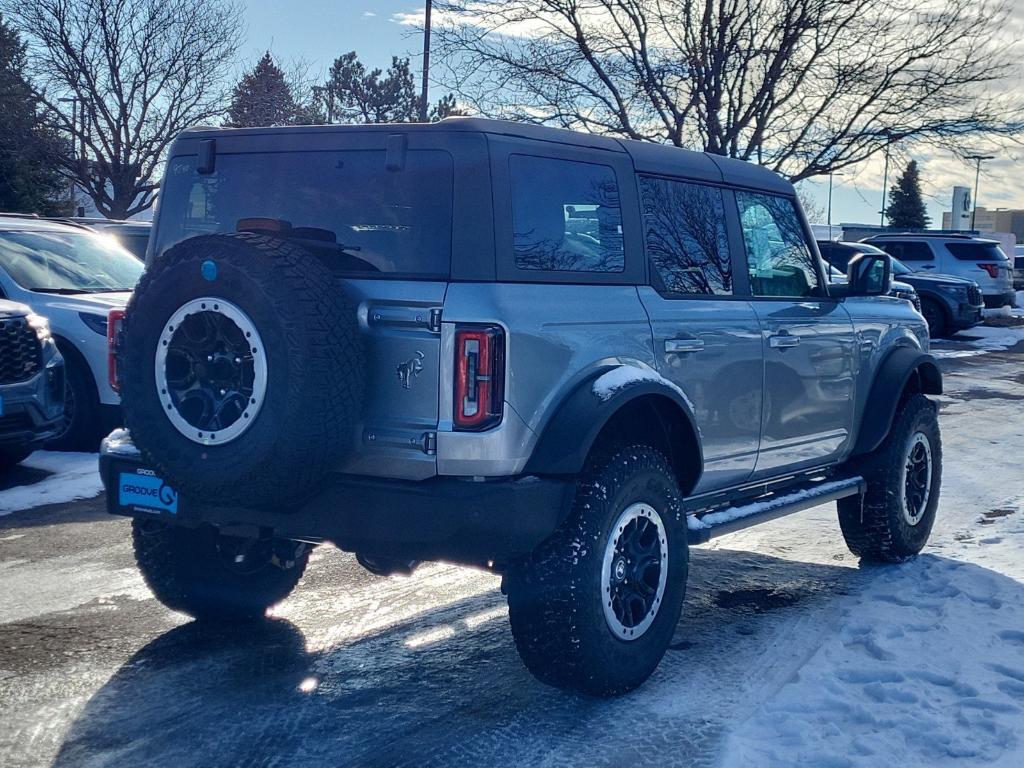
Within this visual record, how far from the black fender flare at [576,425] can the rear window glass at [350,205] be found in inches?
24.2

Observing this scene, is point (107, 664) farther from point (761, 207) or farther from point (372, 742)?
point (761, 207)

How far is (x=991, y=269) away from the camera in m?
25.9

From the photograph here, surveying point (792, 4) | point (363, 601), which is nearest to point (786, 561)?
point (363, 601)

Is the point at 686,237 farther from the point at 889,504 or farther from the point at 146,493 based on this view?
the point at 146,493

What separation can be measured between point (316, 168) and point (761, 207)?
229cm

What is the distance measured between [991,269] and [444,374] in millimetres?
24684

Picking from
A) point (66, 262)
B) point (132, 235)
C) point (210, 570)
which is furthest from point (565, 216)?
point (132, 235)

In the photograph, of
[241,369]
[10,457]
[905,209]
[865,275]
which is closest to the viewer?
[241,369]

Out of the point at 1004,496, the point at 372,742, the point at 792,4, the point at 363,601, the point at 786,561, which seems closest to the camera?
the point at 372,742

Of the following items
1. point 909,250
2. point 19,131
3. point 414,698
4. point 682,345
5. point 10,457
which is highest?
point 19,131

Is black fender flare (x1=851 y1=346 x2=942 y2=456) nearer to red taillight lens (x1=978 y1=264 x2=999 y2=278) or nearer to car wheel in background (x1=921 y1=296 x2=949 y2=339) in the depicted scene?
car wheel in background (x1=921 y1=296 x2=949 y2=339)

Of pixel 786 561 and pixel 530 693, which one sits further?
pixel 786 561

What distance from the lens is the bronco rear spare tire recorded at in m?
3.61

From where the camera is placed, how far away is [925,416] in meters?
6.44
